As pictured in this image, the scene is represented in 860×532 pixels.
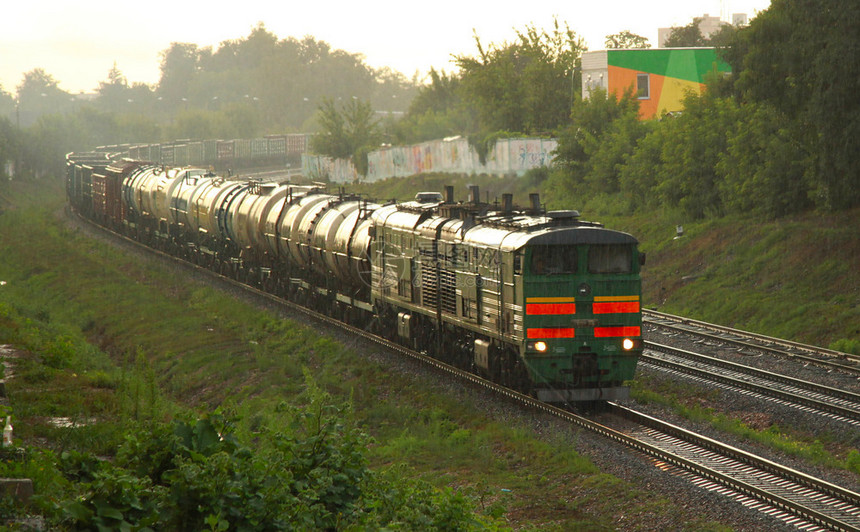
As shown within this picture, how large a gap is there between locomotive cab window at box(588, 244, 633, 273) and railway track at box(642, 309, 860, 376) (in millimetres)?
6689

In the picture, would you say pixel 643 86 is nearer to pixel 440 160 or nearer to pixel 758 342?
pixel 440 160

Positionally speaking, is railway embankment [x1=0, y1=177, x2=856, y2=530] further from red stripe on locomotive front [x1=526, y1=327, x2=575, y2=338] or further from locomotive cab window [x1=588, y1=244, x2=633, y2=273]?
locomotive cab window [x1=588, y1=244, x2=633, y2=273]

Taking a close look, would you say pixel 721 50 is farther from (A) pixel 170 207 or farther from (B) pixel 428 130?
(B) pixel 428 130

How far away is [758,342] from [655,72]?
1442 inches

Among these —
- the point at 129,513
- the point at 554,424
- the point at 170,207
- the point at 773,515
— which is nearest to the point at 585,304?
→ the point at 554,424

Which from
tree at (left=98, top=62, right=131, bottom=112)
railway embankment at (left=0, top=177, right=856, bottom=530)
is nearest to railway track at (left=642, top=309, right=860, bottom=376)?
railway embankment at (left=0, top=177, right=856, bottom=530)

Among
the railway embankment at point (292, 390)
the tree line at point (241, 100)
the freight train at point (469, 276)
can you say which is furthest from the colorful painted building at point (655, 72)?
the tree line at point (241, 100)

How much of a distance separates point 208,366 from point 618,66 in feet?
133

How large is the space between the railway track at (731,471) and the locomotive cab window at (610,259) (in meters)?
2.52

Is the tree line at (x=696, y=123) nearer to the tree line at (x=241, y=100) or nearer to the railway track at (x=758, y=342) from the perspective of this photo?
the railway track at (x=758, y=342)

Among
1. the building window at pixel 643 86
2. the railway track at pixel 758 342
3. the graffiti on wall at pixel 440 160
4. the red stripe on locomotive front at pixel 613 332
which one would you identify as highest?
the building window at pixel 643 86

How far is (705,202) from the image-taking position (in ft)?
125

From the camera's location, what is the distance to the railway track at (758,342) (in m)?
22.3

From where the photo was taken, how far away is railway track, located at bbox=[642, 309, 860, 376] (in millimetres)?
22344
